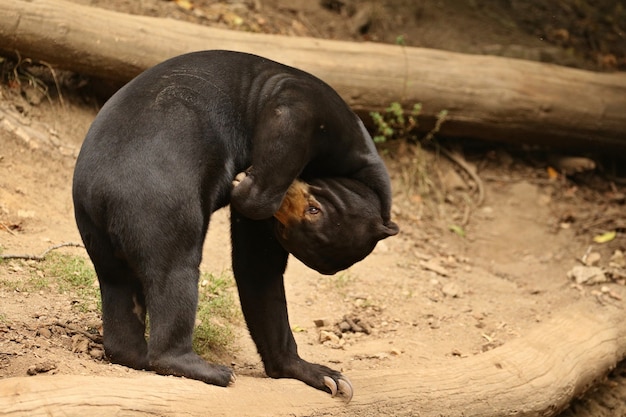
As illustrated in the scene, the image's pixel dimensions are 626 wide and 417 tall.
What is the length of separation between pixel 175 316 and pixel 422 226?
16.6 ft

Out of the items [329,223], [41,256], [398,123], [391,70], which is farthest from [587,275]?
[41,256]

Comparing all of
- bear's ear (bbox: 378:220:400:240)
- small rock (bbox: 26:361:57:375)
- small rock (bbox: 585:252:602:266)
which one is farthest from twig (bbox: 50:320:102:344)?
small rock (bbox: 585:252:602:266)

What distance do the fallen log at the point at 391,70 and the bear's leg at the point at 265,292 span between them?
322 cm

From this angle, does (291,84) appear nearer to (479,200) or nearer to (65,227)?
(65,227)

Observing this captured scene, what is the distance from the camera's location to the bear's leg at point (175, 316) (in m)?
3.96

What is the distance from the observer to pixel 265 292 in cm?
482

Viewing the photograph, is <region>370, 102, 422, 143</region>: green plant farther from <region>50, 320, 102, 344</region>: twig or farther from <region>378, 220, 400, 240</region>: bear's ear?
<region>50, 320, 102, 344</region>: twig

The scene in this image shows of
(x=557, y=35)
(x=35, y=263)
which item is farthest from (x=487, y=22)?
(x=35, y=263)

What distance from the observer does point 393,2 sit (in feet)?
36.0

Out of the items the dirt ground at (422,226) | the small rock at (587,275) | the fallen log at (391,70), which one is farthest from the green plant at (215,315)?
the small rock at (587,275)

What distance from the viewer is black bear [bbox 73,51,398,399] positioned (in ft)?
→ 12.9

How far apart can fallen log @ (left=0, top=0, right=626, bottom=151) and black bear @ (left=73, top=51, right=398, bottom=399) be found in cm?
318

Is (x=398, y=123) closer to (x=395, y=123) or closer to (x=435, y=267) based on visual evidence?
(x=395, y=123)

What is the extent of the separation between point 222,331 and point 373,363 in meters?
1.03
